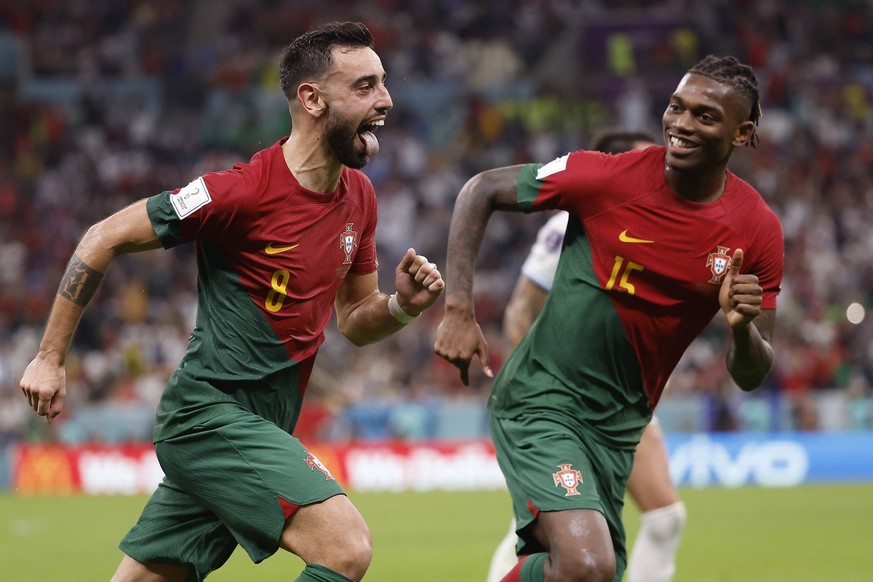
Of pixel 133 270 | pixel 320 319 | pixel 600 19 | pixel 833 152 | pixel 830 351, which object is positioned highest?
pixel 600 19

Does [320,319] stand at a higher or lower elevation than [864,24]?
lower

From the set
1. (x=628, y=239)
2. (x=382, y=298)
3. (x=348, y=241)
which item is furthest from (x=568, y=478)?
(x=348, y=241)

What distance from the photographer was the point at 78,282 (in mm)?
4980

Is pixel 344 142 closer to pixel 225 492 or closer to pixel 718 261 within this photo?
pixel 225 492

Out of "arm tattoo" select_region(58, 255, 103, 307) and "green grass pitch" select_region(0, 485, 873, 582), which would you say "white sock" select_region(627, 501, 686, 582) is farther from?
"arm tattoo" select_region(58, 255, 103, 307)

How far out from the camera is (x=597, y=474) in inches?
210

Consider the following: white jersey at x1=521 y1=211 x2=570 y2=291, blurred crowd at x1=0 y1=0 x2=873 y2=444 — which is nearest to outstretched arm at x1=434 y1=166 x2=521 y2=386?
white jersey at x1=521 y1=211 x2=570 y2=291

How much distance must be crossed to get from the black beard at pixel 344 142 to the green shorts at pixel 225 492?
1070mm

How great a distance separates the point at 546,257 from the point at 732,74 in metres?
2.00

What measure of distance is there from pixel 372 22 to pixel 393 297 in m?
22.0

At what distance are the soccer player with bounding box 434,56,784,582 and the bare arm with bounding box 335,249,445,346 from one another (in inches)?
4.7

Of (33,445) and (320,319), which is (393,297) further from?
(33,445)

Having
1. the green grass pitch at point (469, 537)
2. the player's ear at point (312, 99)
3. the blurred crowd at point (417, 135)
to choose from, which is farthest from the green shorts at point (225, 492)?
the blurred crowd at point (417, 135)

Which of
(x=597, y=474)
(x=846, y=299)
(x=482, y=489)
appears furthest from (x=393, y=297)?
(x=846, y=299)
